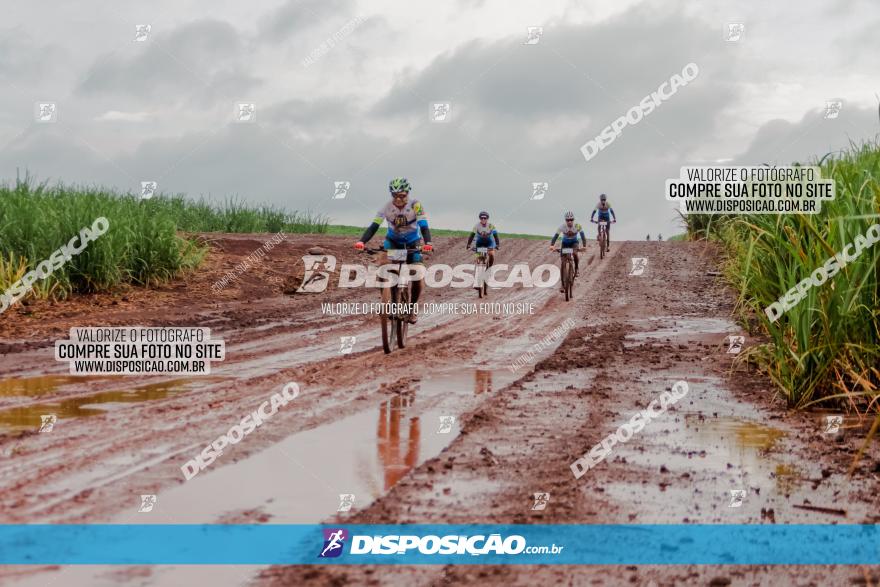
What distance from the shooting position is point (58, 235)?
18.1 metres

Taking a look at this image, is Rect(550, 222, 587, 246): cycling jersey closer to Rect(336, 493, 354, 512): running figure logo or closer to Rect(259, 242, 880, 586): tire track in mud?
Rect(259, 242, 880, 586): tire track in mud

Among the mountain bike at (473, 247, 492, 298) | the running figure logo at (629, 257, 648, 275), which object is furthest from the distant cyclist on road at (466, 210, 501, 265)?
the running figure logo at (629, 257, 648, 275)

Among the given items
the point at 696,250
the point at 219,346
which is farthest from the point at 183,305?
the point at 696,250

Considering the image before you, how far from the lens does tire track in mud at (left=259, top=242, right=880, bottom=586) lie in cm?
456

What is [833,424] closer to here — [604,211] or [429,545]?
[429,545]

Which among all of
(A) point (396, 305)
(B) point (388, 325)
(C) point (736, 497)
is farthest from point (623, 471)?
(B) point (388, 325)

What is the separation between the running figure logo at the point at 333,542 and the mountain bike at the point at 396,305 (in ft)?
27.0

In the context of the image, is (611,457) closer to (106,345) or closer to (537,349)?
(537,349)

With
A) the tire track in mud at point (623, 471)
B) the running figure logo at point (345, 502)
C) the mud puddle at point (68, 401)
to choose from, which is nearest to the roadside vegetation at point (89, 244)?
the mud puddle at point (68, 401)

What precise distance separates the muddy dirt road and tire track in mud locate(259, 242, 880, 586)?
23 mm

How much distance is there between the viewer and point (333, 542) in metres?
4.81

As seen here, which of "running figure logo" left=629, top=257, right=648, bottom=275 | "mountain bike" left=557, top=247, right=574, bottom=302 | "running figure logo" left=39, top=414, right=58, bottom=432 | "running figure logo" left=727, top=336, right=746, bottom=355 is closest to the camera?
"running figure logo" left=39, top=414, right=58, bottom=432

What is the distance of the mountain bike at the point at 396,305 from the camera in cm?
1340

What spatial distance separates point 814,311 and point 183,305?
45.9ft
